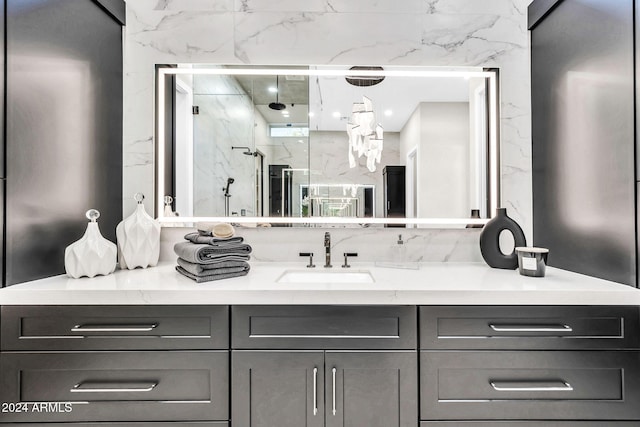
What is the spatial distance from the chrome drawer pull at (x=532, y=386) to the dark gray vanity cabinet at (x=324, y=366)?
0.98ft

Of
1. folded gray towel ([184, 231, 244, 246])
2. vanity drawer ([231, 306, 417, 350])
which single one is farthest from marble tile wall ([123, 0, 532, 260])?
vanity drawer ([231, 306, 417, 350])

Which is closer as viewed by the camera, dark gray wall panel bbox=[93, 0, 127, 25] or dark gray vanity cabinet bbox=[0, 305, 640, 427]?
dark gray vanity cabinet bbox=[0, 305, 640, 427]

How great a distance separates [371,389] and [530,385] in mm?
561

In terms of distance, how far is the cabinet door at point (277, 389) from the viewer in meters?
1.11

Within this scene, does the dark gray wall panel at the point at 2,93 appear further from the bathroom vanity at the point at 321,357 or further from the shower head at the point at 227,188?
the shower head at the point at 227,188

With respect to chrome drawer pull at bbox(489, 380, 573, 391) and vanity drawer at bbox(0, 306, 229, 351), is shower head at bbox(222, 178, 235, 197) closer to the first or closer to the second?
vanity drawer at bbox(0, 306, 229, 351)

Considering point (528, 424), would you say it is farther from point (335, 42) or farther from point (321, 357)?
point (335, 42)

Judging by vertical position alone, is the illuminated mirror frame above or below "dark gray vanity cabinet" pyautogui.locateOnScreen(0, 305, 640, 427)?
above

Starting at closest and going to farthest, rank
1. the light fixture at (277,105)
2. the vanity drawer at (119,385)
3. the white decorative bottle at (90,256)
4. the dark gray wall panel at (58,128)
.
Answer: the vanity drawer at (119,385), the dark gray wall panel at (58,128), the white decorative bottle at (90,256), the light fixture at (277,105)

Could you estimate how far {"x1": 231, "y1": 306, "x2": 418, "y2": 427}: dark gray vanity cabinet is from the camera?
1.12 metres

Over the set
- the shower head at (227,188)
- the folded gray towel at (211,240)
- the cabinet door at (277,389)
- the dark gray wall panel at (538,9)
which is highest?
the dark gray wall panel at (538,9)

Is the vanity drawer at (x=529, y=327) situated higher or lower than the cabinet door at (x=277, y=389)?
higher

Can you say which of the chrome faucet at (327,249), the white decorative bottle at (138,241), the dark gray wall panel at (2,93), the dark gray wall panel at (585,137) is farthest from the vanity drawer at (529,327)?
the dark gray wall panel at (2,93)

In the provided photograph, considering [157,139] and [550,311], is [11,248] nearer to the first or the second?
[157,139]
